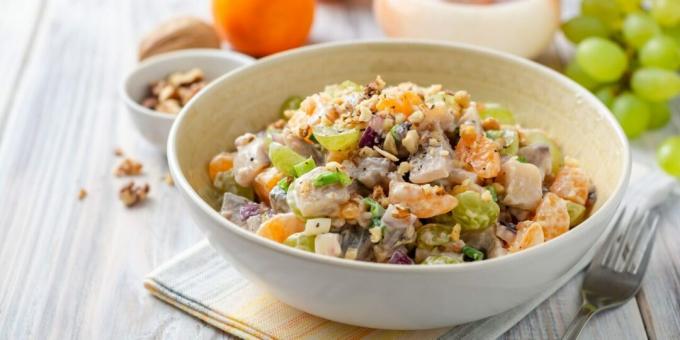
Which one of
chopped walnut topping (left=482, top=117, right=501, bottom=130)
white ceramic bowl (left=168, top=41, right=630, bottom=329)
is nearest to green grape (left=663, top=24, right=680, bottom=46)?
white ceramic bowl (left=168, top=41, right=630, bottom=329)

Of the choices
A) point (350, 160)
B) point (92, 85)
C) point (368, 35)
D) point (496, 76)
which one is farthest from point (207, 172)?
point (368, 35)

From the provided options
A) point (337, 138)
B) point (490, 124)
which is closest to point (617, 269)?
point (490, 124)

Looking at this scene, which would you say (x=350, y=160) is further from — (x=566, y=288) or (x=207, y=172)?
(x=566, y=288)

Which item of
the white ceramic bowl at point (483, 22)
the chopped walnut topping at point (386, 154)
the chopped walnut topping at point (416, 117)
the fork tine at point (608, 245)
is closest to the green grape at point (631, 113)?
the white ceramic bowl at point (483, 22)

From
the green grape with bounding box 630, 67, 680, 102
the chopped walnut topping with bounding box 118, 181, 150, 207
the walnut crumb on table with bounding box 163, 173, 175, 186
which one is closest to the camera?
the chopped walnut topping with bounding box 118, 181, 150, 207

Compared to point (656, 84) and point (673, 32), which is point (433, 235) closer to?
point (656, 84)

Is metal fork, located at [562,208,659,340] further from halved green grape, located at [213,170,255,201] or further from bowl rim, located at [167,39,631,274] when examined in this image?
halved green grape, located at [213,170,255,201]
